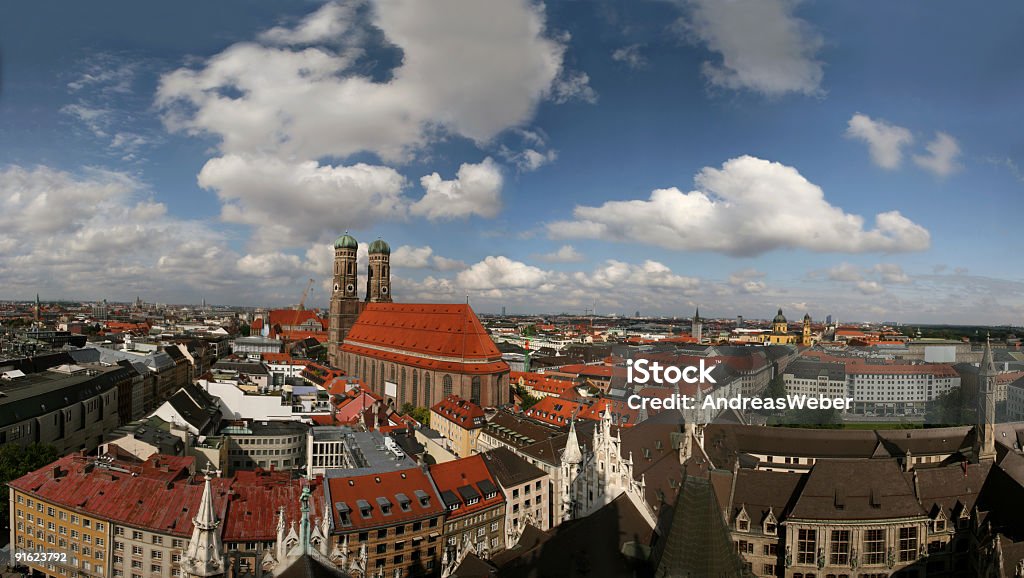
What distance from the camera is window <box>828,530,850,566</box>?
2770cm

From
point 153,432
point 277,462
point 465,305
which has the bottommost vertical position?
point 277,462

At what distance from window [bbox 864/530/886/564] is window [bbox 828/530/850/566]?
0.97 m

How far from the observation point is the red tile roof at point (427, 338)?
252 ft

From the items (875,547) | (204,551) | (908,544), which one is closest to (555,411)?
(875,547)

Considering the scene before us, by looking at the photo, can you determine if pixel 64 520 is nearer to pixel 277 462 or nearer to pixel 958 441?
pixel 277 462

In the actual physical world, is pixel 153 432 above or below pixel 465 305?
below

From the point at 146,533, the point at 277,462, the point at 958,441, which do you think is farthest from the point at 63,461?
the point at 958,441

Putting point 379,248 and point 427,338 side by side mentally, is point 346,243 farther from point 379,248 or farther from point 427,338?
point 427,338

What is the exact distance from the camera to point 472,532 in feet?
116

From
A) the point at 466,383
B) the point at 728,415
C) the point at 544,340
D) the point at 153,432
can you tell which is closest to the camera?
the point at 153,432

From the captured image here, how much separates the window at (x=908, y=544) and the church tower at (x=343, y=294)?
96.7m

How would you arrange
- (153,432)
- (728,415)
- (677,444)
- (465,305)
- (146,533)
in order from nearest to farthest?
(146,533) → (677,444) → (153,432) → (728,415) → (465,305)

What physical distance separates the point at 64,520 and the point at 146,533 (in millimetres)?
6364

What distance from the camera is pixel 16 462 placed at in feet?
129
